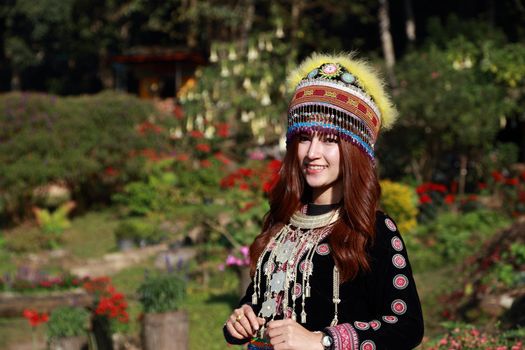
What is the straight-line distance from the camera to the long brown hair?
253cm

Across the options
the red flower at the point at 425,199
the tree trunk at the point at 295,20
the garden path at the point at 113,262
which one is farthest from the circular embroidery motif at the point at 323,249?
the tree trunk at the point at 295,20

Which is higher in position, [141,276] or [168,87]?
[168,87]

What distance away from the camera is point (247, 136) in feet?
58.6

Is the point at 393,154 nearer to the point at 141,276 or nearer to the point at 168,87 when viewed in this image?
the point at 141,276

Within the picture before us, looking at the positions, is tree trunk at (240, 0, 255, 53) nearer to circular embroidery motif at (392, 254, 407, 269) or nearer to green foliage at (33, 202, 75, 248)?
green foliage at (33, 202, 75, 248)

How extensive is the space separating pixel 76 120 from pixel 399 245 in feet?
47.7

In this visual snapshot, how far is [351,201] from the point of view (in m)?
2.61

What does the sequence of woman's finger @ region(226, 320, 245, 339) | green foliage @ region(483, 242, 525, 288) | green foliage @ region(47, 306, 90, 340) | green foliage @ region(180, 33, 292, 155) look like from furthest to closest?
green foliage @ region(180, 33, 292, 155), green foliage @ region(483, 242, 525, 288), green foliage @ region(47, 306, 90, 340), woman's finger @ region(226, 320, 245, 339)

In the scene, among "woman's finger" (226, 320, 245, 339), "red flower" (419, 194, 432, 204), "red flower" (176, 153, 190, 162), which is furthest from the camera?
"red flower" (176, 153, 190, 162)

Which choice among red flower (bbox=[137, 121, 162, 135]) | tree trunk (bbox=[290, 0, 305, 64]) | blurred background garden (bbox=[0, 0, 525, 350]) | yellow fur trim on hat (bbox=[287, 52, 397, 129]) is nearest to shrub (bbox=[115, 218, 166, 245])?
blurred background garden (bbox=[0, 0, 525, 350])

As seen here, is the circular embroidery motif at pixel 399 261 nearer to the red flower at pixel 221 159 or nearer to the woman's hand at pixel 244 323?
the woman's hand at pixel 244 323

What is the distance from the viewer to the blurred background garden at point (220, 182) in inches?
331

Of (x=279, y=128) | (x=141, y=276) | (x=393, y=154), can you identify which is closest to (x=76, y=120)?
(x=279, y=128)

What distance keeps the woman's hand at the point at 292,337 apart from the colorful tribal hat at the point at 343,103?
717 mm
